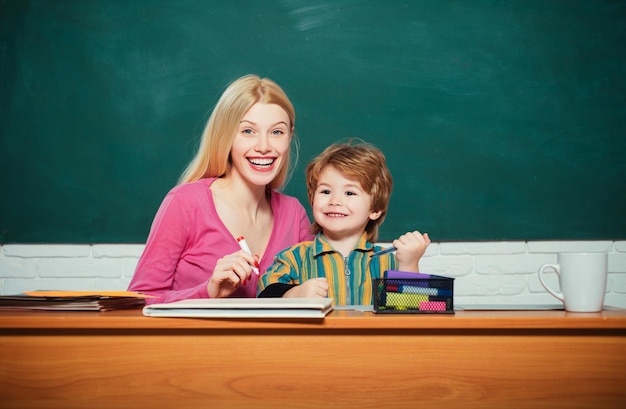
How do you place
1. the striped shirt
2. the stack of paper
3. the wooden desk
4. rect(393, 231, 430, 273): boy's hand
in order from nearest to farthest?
the wooden desk, the stack of paper, rect(393, 231, 430, 273): boy's hand, the striped shirt

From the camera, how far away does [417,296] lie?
1.04 m

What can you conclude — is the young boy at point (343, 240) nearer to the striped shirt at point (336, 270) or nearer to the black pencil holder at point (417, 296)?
the striped shirt at point (336, 270)

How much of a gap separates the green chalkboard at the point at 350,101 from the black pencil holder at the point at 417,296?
1425 millimetres

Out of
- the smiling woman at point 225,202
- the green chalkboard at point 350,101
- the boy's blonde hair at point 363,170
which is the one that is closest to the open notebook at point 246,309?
the boy's blonde hair at point 363,170

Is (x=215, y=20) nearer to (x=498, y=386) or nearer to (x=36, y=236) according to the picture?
(x=36, y=236)

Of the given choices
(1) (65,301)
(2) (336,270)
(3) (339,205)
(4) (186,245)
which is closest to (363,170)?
(3) (339,205)

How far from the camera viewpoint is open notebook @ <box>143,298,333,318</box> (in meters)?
0.94

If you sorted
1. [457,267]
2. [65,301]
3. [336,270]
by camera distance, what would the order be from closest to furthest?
[65,301] → [336,270] → [457,267]

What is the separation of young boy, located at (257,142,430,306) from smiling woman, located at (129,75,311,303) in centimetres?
23

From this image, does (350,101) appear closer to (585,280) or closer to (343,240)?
(343,240)

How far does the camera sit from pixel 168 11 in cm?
253

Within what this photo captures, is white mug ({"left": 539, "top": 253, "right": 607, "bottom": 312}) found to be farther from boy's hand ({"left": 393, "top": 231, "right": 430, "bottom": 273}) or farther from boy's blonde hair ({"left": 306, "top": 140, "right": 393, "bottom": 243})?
boy's blonde hair ({"left": 306, "top": 140, "right": 393, "bottom": 243})

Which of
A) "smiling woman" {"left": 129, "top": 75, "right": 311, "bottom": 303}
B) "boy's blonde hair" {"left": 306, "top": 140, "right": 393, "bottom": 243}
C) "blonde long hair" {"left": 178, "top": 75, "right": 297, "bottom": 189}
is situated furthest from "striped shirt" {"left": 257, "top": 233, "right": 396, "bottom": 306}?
"blonde long hair" {"left": 178, "top": 75, "right": 297, "bottom": 189}

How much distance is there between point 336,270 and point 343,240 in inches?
3.7
